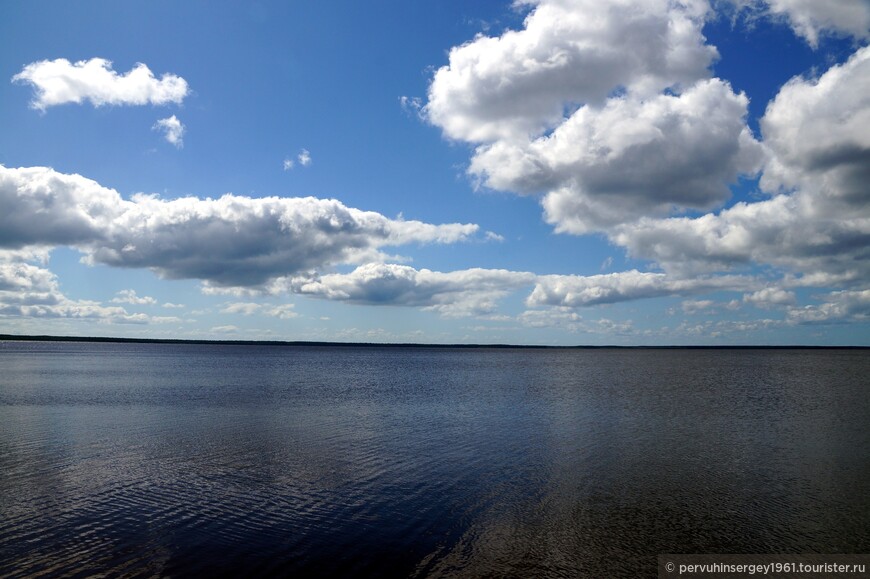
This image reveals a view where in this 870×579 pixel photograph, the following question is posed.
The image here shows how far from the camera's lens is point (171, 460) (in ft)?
73.9

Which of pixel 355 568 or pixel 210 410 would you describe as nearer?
pixel 355 568

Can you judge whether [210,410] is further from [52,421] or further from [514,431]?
[514,431]

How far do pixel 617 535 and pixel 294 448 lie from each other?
15.9 metres

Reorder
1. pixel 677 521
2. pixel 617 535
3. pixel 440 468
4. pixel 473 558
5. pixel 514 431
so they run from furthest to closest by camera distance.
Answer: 1. pixel 514 431
2. pixel 440 468
3. pixel 677 521
4. pixel 617 535
5. pixel 473 558

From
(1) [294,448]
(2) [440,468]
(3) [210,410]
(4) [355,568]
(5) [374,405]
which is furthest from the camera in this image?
(5) [374,405]

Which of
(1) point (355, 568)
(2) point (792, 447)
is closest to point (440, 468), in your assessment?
(1) point (355, 568)

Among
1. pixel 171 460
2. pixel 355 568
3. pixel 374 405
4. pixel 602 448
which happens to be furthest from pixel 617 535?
pixel 374 405

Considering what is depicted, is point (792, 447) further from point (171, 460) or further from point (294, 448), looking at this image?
point (171, 460)

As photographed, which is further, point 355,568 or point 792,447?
point 792,447

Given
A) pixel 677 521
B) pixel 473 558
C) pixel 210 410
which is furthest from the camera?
pixel 210 410

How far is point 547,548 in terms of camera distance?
44.9ft

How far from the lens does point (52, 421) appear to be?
3238 cm

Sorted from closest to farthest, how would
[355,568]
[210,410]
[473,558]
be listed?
[355,568], [473,558], [210,410]

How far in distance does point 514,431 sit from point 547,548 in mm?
17681
